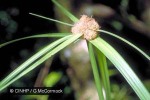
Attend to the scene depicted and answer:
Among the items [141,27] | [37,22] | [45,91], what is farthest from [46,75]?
[141,27]

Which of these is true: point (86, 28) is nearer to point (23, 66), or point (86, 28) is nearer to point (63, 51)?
point (23, 66)

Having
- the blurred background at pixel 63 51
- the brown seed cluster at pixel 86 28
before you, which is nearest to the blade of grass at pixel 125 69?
the brown seed cluster at pixel 86 28

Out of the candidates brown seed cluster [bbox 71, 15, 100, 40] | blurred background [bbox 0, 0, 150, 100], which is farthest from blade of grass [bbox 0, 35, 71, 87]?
blurred background [bbox 0, 0, 150, 100]

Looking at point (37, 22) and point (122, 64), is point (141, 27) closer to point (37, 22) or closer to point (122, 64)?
point (37, 22)

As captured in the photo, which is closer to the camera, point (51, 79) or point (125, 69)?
point (125, 69)

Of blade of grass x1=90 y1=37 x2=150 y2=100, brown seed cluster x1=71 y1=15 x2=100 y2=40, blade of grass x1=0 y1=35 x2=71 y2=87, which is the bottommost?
blade of grass x1=90 y1=37 x2=150 y2=100

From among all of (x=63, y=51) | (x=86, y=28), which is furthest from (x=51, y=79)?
(x=86, y=28)

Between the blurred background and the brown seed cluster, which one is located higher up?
the blurred background

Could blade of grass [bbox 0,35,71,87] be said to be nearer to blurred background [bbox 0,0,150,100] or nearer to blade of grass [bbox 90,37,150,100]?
blade of grass [bbox 90,37,150,100]
